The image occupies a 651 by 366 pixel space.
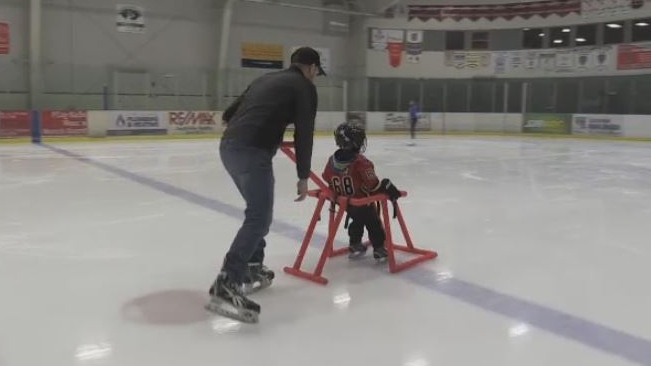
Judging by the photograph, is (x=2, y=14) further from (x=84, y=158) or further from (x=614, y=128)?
(x=614, y=128)

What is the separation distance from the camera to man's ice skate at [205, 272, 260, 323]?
295cm

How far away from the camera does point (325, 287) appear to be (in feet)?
11.8

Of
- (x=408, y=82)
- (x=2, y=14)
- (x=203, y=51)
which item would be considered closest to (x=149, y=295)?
(x=2, y=14)

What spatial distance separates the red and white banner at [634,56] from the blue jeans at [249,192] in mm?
22854

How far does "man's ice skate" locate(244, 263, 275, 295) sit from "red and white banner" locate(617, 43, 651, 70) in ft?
74.0

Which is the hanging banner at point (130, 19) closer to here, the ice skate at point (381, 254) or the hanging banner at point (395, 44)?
the hanging banner at point (395, 44)

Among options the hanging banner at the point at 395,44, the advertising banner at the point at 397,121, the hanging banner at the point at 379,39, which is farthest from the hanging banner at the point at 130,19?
the hanging banner at the point at 395,44

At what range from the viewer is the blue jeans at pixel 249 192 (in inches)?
117

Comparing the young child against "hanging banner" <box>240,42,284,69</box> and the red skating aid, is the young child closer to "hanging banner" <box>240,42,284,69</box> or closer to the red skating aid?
the red skating aid

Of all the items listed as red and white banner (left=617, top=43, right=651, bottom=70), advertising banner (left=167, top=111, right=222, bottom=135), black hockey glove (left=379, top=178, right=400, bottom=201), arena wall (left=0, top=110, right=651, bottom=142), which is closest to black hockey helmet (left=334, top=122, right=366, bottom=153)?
black hockey glove (left=379, top=178, right=400, bottom=201)

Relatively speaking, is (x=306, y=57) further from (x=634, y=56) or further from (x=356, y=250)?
(x=634, y=56)

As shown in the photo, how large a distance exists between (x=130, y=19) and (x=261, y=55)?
5.13 m

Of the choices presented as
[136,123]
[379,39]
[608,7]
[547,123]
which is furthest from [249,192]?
[379,39]

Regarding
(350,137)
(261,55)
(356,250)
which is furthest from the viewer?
(261,55)
